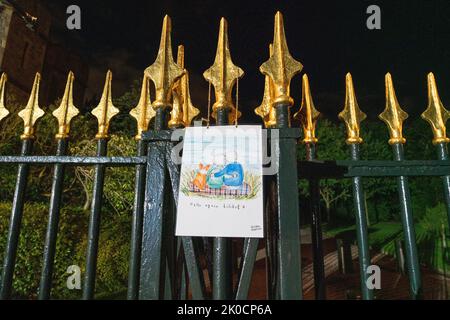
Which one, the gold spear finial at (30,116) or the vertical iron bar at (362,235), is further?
the gold spear finial at (30,116)

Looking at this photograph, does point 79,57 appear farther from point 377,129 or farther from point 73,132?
point 377,129

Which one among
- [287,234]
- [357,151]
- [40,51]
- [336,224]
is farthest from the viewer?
[336,224]

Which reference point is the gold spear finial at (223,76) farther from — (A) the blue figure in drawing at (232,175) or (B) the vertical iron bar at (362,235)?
(B) the vertical iron bar at (362,235)

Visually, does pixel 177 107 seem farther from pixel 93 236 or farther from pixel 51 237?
pixel 51 237

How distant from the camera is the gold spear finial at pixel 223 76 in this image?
1.77 metres

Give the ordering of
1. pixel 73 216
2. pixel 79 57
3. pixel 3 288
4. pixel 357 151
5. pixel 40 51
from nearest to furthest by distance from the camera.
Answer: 1. pixel 3 288
2. pixel 357 151
3. pixel 73 216
4. pixel 40 51
5. pixel 79 57

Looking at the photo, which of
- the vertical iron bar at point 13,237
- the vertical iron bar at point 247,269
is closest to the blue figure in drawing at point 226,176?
the vertical iron bar at point 247,269

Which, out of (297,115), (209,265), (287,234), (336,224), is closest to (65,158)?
(209,265)

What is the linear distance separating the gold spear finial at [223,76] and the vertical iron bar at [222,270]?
2.37 ft

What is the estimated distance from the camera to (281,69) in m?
1.77

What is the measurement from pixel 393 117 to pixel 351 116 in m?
0.25

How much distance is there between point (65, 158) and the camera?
196cm

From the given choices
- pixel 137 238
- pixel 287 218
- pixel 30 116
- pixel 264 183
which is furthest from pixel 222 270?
pixel 30 116
